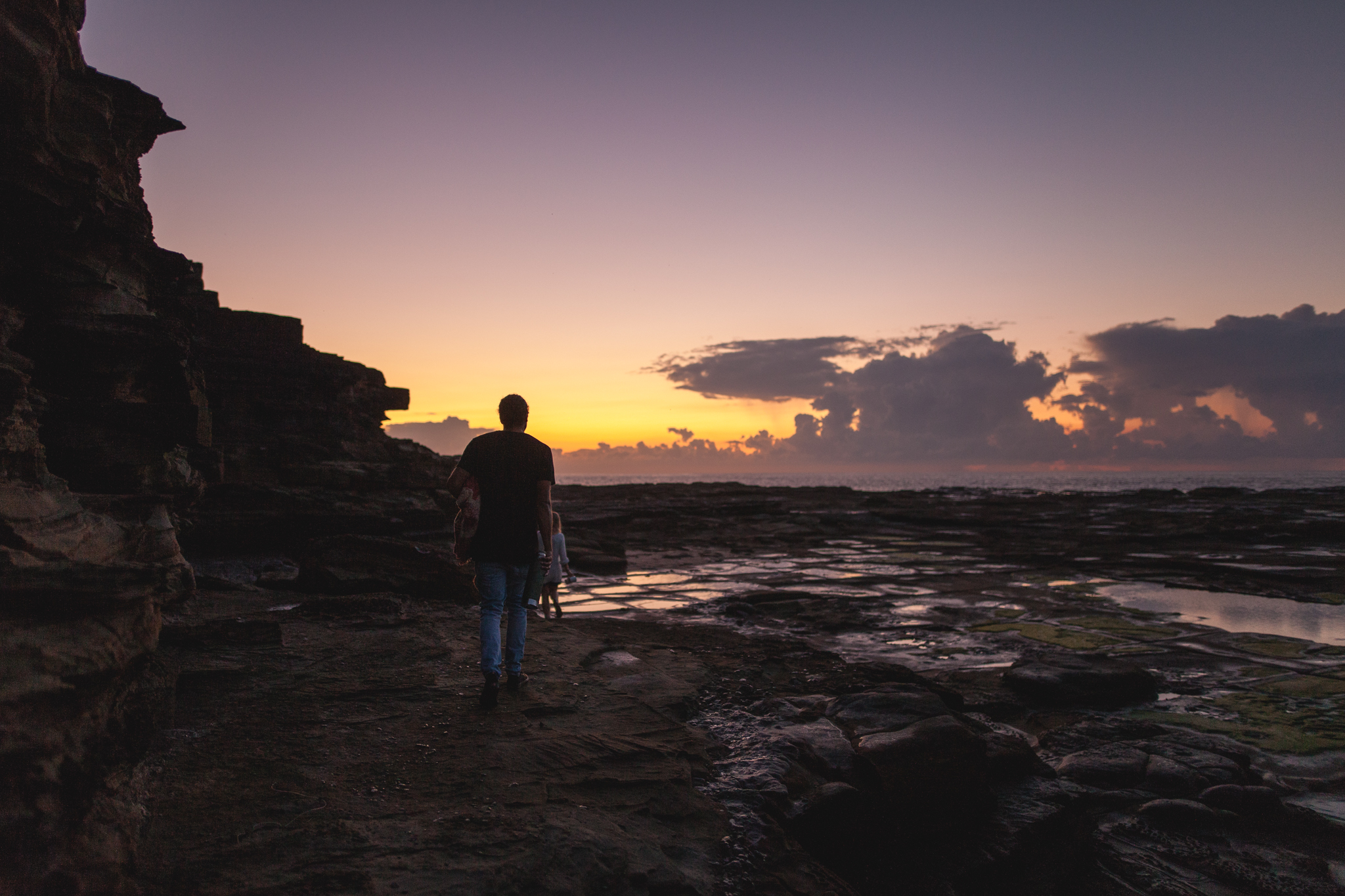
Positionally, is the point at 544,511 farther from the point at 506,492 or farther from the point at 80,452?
the point at 80,452

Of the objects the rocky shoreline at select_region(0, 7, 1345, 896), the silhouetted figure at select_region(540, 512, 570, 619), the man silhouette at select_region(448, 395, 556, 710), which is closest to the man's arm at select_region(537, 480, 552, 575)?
the man silhouette at select_region(448, 395, 556, 710)

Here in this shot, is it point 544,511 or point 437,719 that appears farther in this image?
point 544,511

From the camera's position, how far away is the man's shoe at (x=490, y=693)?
4902 millimetres

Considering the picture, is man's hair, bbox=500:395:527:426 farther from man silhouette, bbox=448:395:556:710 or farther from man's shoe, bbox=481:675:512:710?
man's shoe, bbox=481:675:512:710

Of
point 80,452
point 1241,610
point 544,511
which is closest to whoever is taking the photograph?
point 80,452

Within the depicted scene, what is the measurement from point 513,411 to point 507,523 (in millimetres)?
931

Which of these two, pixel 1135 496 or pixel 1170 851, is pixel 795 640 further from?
pixel 1135 496

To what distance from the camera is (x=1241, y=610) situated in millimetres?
11000

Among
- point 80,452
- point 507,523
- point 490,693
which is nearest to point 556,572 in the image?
point 507,523

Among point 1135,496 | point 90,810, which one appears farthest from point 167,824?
point 1135,496

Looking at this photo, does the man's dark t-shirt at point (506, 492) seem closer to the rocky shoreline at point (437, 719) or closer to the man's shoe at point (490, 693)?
the man's shoe at point (490, 693)

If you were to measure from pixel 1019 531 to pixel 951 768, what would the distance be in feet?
78.8

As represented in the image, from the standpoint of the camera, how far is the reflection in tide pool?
9508mm

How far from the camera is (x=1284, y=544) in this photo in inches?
813
